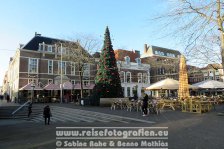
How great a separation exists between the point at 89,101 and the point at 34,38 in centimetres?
2134

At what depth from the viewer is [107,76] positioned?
24922mm

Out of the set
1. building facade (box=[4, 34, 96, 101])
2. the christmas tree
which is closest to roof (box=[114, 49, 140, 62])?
building facade (box=[4, 34, 96, 101])

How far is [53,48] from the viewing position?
40219 millimetres

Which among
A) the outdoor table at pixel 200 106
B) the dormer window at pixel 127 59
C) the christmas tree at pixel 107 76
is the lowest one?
the outdoor table at pixel 200 106

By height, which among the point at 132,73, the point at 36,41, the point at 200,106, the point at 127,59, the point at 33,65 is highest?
the point at 36,41

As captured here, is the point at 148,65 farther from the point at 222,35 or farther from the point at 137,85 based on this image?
the point at 222,35

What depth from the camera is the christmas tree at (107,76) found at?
24.5 m

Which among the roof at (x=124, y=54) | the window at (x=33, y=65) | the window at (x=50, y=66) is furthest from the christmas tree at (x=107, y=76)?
the roof at (x=124, y=54)

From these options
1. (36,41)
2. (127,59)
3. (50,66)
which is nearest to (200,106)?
(50,66)

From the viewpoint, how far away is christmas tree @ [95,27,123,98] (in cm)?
2448

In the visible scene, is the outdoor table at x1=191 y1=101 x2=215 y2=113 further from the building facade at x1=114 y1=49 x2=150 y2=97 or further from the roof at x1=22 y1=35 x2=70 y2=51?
the building facade at x1=114 y1=49 x2=150 y2=97

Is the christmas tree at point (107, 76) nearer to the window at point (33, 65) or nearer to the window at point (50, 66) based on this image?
the window at point (50, 66)

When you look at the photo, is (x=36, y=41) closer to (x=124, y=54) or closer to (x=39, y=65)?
(x=39, y=65)

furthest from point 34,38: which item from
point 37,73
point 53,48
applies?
point 37,73
